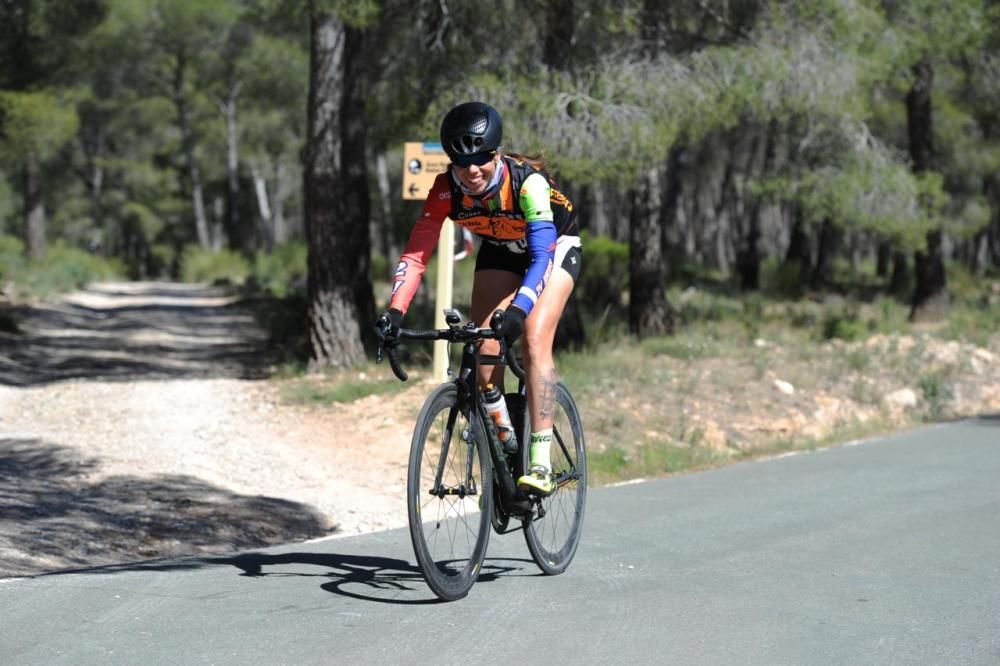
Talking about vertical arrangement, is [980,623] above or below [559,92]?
below

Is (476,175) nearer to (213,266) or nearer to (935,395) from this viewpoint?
(935,395)

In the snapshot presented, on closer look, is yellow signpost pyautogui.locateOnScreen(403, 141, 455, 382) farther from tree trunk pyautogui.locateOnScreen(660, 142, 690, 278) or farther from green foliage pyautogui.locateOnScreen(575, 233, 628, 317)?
tree trunk pyautogui.locateOnScreen(660, 142, 690, 278)

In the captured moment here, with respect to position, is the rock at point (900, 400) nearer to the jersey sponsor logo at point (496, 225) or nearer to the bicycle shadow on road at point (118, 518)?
the bicycle shadow on road at point (118, 518)

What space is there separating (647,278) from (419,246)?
12.2 meters

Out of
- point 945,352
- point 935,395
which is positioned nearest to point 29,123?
point 945,352

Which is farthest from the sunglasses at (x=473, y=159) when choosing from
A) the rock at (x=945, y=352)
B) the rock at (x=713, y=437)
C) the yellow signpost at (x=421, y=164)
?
the rock at (x=945, y=352)

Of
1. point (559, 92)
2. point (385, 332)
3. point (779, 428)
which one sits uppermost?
point (559, 92)

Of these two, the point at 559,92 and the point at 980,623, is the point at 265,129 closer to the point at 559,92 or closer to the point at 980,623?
the point at 559,92

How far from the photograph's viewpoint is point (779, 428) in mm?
12695

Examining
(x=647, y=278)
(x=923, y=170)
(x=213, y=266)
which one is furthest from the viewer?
(x=213, y=266)

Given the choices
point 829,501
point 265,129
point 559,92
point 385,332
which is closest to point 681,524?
point 829,501

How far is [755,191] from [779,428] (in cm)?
647

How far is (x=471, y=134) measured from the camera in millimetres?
5402

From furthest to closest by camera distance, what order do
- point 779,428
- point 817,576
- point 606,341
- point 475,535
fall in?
point 606,341, point 779,428, point 817,576, point 475,535
